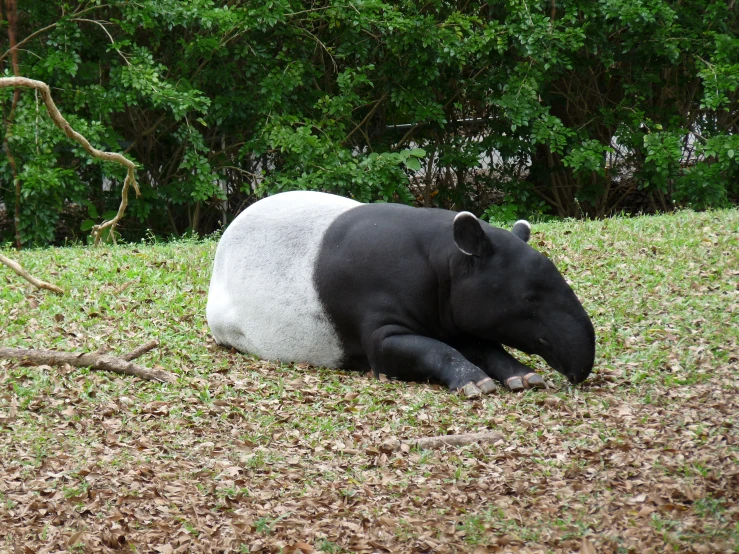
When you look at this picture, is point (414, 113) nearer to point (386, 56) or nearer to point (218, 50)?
point (386, 56)

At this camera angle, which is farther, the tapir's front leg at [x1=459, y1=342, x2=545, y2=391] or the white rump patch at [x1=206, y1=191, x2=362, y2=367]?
the white rump patch at [x1=206, y1=191, x2=362, y2=367]

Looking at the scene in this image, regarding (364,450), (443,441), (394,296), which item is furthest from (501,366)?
(364,450)

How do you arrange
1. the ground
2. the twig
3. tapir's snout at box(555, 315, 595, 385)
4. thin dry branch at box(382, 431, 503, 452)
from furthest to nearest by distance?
the twig → tapir's snout at box(555, 315, 595, 385) → thin dry branch at box(382, 431, 503, 452) → the ground

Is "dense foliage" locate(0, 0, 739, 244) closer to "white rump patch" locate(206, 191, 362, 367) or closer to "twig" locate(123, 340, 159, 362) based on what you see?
"white rump patch" locate(206, 191, 362, 367)

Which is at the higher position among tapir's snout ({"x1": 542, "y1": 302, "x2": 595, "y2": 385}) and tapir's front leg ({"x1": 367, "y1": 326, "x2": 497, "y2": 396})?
tapir's snout ({"x1": 542, "y1": 302, "x2": 595, "y2": 385})

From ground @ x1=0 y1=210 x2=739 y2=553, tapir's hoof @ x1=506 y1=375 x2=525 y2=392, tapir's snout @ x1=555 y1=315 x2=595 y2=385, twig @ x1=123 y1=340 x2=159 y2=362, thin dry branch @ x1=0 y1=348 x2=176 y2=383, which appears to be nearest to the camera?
ground @ x1=0 y1=210 x2=739 y2=553

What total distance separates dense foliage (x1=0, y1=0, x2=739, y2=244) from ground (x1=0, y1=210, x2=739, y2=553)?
17.5 feet

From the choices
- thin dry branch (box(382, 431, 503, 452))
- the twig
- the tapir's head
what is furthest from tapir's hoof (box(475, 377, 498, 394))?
the twig

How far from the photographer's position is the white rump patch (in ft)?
20.6

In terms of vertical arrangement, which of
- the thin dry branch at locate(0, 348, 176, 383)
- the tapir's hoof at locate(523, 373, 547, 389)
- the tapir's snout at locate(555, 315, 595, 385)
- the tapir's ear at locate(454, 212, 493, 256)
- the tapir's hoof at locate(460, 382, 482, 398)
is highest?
the tapir's ear at locate(454, 212, 493, 256)

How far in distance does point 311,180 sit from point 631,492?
8527mm

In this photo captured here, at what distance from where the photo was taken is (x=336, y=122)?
13133 mm

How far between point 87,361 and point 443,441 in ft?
8.30

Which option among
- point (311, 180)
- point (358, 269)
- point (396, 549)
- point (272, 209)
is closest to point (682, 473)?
point (396, 549)
